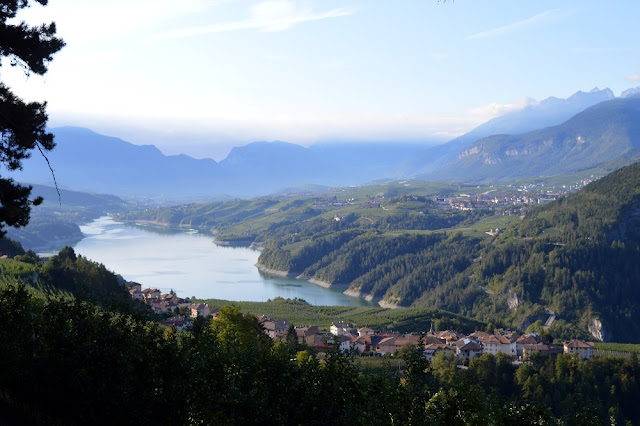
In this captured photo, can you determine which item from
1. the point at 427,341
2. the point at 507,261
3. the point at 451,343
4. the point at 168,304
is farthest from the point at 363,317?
the point at 507,261

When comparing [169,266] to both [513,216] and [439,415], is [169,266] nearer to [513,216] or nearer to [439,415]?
[513,216]

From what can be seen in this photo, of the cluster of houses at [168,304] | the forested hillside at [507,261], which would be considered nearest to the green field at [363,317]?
the cluster of houses at [168,304]

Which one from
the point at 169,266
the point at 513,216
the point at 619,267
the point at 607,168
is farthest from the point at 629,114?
the point at 169,266

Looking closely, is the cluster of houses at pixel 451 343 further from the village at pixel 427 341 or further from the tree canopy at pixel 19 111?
the tree canopy at pixel 19 111

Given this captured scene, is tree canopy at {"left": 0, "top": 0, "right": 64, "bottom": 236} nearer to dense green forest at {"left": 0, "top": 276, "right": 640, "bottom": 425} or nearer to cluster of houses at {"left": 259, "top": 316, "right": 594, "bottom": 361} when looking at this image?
dense green forest at {"left": 0, "top": 276, "right": 640, "bottom": 425}

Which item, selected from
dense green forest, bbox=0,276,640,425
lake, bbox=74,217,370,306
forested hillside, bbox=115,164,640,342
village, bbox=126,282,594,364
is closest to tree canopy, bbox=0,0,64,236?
dense green forest, bbox=0,276,640,425

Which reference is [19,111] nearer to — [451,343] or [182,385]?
[182,385]
